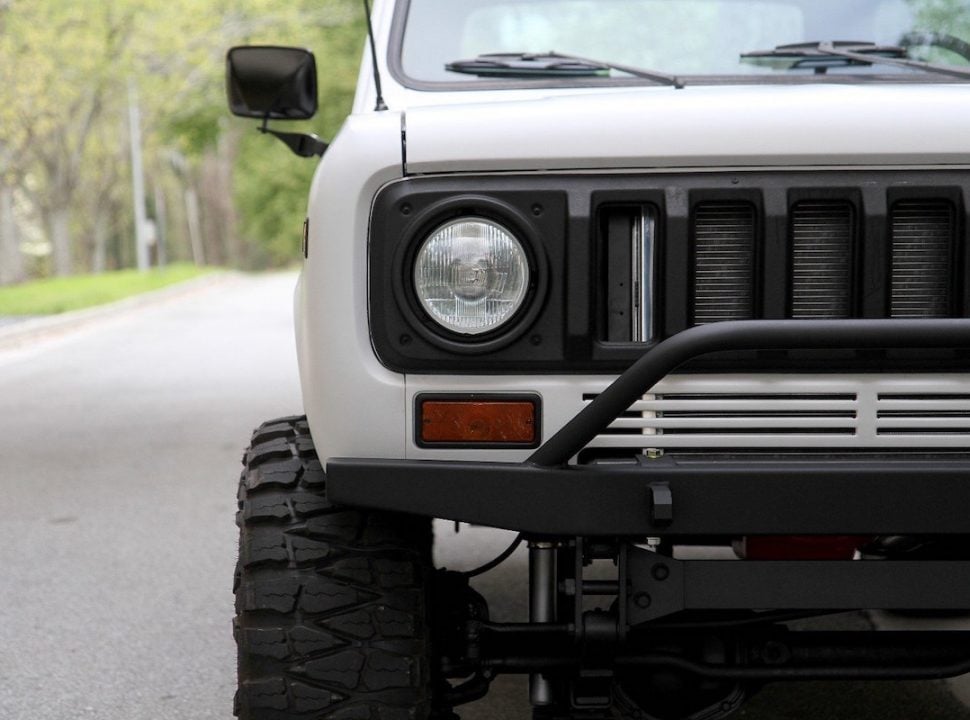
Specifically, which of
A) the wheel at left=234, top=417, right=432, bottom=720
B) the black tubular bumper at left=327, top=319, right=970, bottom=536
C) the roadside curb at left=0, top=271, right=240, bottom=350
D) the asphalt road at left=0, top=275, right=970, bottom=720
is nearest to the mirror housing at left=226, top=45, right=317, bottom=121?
the wheel at left=234, top=417, right=432, bottom=720

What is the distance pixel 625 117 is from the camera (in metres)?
2.58

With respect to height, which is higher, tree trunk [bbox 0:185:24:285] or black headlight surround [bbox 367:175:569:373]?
black headlight surround [bbox 367:175:569:373]

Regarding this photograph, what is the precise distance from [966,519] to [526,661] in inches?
34.5

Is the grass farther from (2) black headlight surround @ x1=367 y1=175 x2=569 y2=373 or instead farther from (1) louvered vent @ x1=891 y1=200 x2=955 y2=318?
(1) louvered vent @ x1=891 y1=200 x2=955 y2=318

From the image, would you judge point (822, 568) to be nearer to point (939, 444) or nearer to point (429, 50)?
point (939, 444)

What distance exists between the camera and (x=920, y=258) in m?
2.60

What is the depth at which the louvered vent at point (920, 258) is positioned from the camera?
8.52 ft

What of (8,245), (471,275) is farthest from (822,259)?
(8,245)

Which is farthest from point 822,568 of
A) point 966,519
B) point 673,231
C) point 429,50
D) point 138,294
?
point 138,294

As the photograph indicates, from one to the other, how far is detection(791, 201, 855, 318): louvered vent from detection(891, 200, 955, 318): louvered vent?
0.29 feet

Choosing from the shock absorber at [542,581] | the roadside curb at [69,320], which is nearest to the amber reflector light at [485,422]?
the shock absorber at [542,581]

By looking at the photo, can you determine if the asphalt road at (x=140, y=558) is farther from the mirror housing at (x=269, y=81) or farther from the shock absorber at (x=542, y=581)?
the mirror housing at (x=269, y=81)

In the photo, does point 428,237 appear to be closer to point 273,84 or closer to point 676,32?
point 273,84

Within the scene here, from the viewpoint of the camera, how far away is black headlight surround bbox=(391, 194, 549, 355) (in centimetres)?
255
